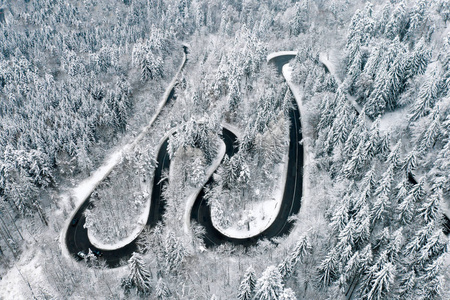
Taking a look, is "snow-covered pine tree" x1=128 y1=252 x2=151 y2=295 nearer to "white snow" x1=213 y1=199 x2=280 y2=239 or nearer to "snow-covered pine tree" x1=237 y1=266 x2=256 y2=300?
"snow-covered pine tree" x1=237 y1=266 x2=256 y2=300

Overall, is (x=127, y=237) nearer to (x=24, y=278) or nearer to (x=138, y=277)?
(x=138, y=277)

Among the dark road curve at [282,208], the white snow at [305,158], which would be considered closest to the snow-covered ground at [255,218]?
the dark road curve at [282,208]

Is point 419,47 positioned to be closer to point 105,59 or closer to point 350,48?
point 350,48

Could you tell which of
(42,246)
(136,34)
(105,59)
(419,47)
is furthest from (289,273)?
(136,34)

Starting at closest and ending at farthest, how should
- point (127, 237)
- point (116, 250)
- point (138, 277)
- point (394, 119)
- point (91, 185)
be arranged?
1. point (138, 277)
2. point (116, 250)
3. point (127, 237)
4. point (394, 119)
5. point (91, 185)

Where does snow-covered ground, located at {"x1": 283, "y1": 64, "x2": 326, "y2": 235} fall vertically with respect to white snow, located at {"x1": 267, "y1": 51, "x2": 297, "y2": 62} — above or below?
below

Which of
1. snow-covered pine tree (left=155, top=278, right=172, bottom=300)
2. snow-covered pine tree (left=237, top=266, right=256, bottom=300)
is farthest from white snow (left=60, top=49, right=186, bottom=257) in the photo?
snow-covered pine tree (left=237, top=266, right=256, bottom=300)

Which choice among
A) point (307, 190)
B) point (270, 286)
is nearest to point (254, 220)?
point (307, 190)

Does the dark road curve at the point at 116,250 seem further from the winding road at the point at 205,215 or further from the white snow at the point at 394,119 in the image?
the white snow at the point at 394,119
